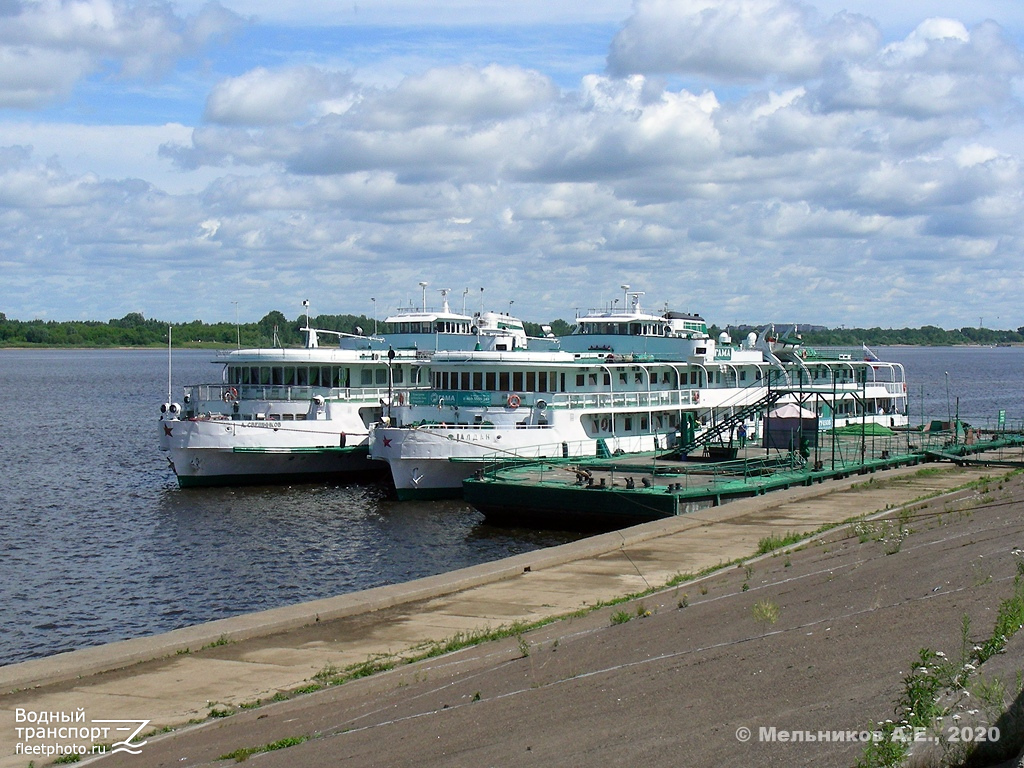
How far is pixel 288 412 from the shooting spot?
50250 mm

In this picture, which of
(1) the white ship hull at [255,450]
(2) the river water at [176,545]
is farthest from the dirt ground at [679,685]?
(1) the white ship hull at [255,450]

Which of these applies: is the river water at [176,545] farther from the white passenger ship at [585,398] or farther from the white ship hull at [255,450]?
the white passenger ship at [585,398]

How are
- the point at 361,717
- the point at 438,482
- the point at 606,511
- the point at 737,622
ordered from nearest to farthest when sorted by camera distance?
the point at 361,717, the point at 737,622, the point at 606,511, the point at 438,482

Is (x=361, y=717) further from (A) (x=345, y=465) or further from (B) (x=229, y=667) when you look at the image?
(A) (x=345, y=465)

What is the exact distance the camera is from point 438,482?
42750mm

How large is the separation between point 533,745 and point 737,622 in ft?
17.6

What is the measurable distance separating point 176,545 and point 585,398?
17781 mm

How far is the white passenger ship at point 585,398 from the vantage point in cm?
Result: 4262

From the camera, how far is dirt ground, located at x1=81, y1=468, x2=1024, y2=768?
9.39 m

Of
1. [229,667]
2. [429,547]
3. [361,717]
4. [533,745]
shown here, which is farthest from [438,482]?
[533,745]

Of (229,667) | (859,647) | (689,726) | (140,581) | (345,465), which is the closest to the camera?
(689,726)

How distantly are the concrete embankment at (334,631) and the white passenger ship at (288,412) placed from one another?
77.2 ft
